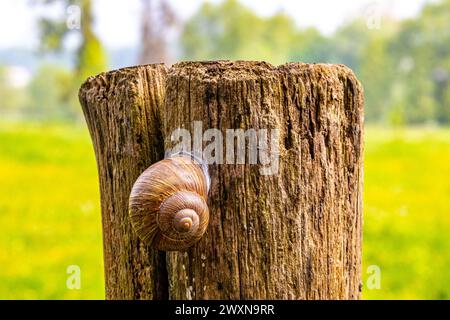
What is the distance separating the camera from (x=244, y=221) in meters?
1.60

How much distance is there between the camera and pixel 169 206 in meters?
1.50

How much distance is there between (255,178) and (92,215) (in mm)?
5692

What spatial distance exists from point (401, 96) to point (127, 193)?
39.5 ft

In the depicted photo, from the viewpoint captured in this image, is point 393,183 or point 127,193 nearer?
point 127,193

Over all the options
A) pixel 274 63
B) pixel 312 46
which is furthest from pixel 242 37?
pixel 274 63

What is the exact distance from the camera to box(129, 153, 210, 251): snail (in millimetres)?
1497

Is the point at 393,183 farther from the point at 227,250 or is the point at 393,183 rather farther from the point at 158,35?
the point at 227,250

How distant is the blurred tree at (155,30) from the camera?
10938mm

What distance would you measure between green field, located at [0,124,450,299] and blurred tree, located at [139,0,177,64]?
2.18 m

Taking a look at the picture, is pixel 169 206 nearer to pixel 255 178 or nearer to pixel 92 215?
pixel 255 178

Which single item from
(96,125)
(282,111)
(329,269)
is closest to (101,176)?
(96,125)

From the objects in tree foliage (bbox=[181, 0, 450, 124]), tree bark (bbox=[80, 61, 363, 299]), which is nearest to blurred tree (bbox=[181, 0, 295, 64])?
tree foliage (bbox=[181, 0, 450, 124])

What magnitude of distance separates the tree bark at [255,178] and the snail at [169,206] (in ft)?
0.31

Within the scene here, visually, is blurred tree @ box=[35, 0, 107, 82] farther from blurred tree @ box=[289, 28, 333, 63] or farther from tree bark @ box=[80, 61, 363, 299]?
tree bark @ box=[80, 61, 363, 299]
